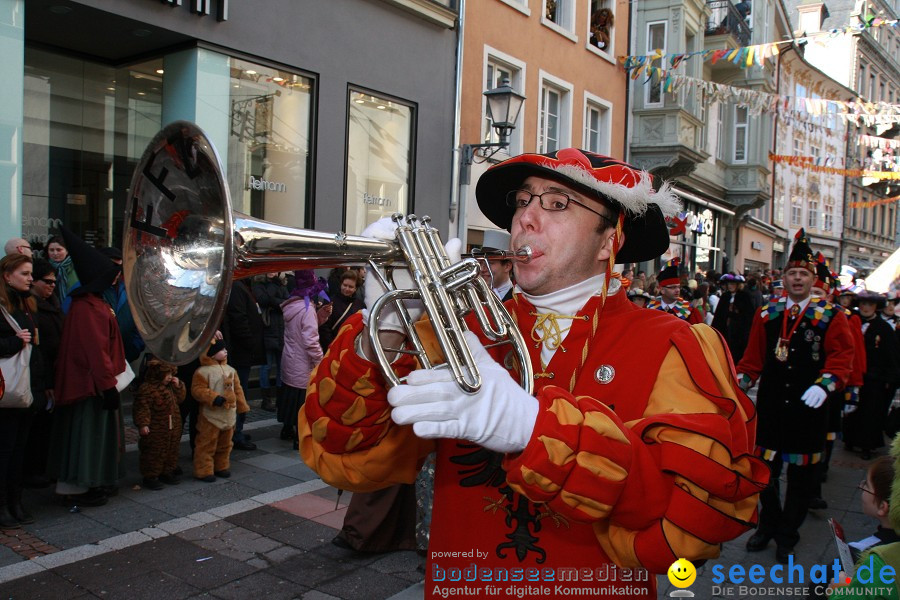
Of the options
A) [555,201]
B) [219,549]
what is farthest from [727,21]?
[555,201]

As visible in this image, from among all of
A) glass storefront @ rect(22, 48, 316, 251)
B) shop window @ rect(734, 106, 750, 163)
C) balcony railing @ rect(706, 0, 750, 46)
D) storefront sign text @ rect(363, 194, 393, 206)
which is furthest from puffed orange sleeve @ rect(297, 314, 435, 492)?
shop window @ rect(734, 106, 750, 163)

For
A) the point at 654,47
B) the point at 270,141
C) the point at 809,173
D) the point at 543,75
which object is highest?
the point at 654,47

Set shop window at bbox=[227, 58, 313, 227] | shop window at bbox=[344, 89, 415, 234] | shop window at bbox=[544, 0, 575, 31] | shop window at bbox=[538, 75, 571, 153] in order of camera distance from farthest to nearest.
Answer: shop window at bbox=[544, 0, 575, 31]
shop window at bbox=[538, 75, 571, 153]
shop window at bbox=[344, 89, 415, 234]
shop window at bbox=[227, 58, 313, 227]

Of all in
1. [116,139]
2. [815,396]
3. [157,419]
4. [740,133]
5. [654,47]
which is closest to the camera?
[815,396]

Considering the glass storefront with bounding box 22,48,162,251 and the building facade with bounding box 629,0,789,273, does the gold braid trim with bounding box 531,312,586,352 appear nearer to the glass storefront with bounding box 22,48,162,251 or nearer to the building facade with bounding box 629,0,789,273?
the glass storefront with bounding box 22,48,162,251

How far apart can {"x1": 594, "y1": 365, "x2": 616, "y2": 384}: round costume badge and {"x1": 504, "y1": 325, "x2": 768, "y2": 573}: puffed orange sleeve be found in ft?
0.71

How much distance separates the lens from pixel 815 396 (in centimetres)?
462

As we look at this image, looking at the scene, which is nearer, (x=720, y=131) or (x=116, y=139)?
(x=116, y=139)

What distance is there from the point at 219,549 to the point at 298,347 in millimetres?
2738

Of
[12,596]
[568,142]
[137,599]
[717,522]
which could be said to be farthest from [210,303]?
[568,142]

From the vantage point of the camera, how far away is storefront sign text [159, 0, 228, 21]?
784cm

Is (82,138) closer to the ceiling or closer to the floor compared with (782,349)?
closer to the ceiling

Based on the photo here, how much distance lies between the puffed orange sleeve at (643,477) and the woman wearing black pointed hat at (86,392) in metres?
4.23

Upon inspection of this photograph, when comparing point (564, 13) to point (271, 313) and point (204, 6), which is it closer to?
point (204, 6)
